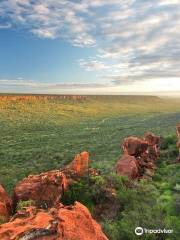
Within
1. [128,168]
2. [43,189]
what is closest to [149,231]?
[43,189]

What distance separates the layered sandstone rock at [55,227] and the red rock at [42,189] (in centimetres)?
554

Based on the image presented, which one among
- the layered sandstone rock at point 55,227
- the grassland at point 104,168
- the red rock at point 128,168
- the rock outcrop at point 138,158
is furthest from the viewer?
the rock outcrop at point 138,158

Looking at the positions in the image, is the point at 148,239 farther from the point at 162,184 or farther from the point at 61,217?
the point at 162,184

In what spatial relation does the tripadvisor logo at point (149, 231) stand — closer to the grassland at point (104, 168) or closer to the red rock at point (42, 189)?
the grassland at point (104, 168)

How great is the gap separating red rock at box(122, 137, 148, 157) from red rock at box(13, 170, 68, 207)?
1345 cm

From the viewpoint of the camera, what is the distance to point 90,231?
8953mm

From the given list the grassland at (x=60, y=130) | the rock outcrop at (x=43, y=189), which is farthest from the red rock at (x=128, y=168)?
the rock outcrop at (x=43, y=189)

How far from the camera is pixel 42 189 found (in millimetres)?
15453

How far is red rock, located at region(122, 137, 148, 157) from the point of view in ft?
95.9

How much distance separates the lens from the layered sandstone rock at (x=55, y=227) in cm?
807

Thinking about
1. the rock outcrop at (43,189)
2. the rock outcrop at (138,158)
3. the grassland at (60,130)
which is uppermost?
the rock outcrop at (43,189)

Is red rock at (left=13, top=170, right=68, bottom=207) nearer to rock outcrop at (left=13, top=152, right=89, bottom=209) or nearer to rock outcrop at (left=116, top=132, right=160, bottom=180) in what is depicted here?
rock outcrop at (left=13, top=152, right=89, bottom=209)

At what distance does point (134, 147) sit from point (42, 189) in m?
15.2

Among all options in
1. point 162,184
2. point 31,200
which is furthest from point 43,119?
point 31,200
